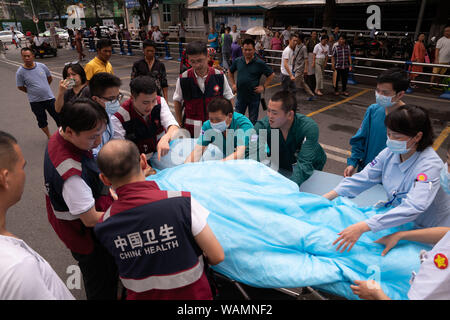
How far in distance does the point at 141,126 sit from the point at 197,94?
105 centimetres

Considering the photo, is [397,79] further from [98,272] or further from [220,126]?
[98,272]

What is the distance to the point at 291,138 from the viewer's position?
285 cm

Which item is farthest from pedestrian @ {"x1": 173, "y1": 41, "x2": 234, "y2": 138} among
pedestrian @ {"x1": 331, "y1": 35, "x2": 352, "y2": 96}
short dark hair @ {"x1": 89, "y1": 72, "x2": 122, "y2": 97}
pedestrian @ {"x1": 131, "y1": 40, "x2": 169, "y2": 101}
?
pedestrian @ {"x1": 331, "y1": 35, "x2": 352, "y2": 96}

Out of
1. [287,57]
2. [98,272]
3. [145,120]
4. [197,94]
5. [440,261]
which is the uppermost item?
[287,57]

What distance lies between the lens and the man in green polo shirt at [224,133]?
2775 mm

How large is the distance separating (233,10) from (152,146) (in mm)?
21016

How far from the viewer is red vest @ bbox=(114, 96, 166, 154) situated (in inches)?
111

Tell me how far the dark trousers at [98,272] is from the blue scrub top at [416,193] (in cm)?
179

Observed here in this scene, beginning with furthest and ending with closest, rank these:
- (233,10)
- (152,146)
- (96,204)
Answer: (233,10)
(152,146)
(96,204)

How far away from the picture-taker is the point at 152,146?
120 inches

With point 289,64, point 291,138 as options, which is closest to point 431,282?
point 291,138

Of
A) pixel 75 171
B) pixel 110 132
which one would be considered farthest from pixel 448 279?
pixel 110 132

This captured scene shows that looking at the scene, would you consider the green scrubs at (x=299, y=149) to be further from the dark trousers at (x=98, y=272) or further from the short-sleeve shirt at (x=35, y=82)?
the short-sleeve shirt at (x=35, y=82)
